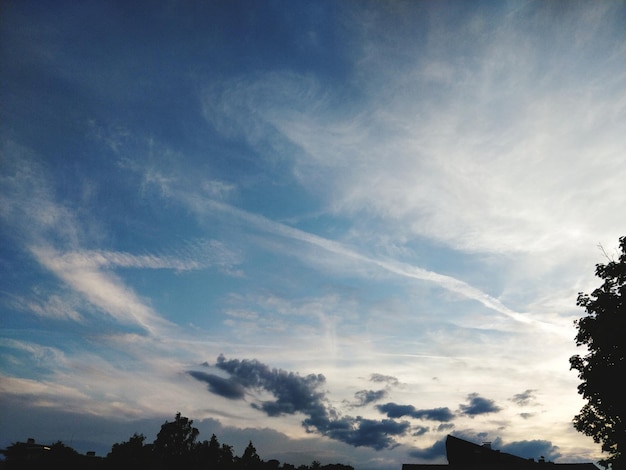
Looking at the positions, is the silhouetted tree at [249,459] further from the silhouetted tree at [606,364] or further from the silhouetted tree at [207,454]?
the silhouetted tree at [606,364]

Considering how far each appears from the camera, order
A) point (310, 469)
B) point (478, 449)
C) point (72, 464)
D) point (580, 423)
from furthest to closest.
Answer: point (310, 469) < point (478, 449) < point (72, 464) < point (580, 423)

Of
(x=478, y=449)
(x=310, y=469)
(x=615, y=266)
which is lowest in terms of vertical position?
(x=310, y=469)

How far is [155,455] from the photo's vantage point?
49938 mm

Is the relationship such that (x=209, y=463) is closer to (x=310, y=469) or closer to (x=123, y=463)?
(x=123, y=463)

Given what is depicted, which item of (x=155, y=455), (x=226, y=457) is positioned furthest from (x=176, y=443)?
(x=226, y=457)

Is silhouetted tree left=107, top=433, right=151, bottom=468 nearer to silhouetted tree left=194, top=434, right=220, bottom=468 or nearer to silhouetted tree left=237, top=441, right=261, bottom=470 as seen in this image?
silhouetted tree left=194, top=434, right=220, bottom=468

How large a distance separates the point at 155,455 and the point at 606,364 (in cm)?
5255

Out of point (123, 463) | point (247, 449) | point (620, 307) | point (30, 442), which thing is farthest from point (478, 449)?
point (30, 442)

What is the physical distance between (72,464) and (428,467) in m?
43.8

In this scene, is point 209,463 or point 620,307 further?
point 209,463

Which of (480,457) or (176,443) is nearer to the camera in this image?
(176,443)

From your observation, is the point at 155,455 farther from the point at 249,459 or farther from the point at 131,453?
the point at 249,459

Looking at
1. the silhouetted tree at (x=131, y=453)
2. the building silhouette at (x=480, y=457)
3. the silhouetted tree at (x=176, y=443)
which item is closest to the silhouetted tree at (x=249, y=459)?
the silhouetted tree at (x=176, y=443)

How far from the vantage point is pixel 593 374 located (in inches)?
1072
